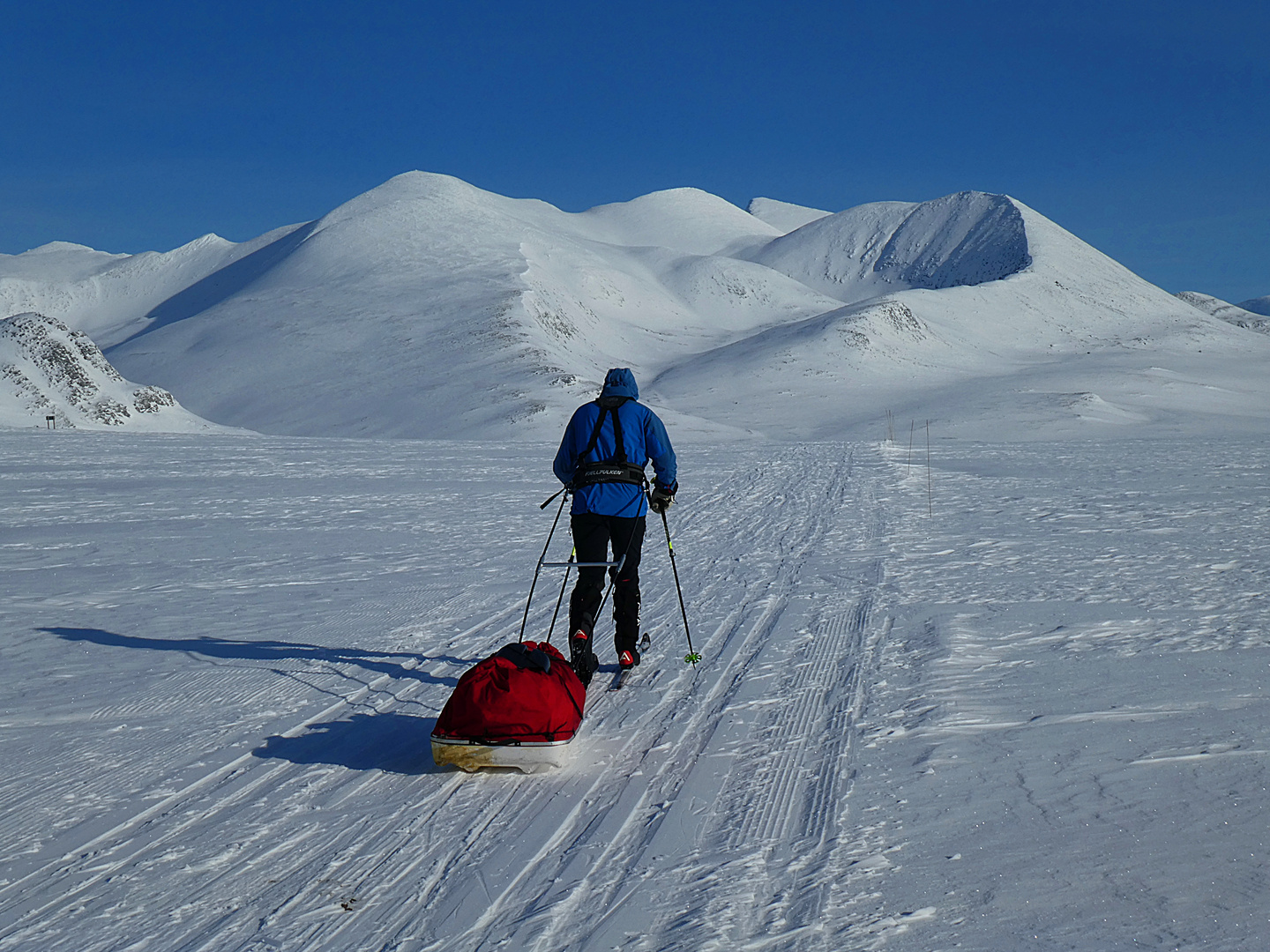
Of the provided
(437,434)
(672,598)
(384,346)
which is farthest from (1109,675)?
(384,346)

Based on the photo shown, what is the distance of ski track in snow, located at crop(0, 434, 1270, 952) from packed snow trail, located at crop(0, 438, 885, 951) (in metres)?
0.02

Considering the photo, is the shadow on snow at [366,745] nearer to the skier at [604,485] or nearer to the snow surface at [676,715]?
the snow surface at [676,715]

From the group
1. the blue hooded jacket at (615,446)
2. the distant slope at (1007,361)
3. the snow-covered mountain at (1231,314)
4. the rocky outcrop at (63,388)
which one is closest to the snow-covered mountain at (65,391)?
the rocky outcrop at (63,388)

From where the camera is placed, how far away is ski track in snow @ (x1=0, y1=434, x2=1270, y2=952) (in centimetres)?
324

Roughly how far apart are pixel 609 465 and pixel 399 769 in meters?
2.10

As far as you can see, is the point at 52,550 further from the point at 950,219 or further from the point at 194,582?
the point at 950,219

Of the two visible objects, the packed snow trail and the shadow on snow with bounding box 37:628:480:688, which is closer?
the packed snow trail

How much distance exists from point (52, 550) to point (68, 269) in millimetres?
154040

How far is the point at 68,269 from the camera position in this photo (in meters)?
140

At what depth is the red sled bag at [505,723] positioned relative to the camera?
434 centimetres

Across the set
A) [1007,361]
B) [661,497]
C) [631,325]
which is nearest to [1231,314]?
[1007,361]

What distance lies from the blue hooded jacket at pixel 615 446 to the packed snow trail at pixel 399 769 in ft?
3.76

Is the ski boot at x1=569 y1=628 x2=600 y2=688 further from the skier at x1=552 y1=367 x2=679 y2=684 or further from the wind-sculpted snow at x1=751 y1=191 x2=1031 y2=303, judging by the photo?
the wind-sculpted snow at x1=751 y1=191 x2=1031 y2=303

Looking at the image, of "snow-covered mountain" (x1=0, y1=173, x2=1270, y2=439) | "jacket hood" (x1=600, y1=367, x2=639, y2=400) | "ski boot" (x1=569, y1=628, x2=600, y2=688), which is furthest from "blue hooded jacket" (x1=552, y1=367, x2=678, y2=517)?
"snow-covered mountain" (x1=0, y1=173, x2=1270, y2=439)
